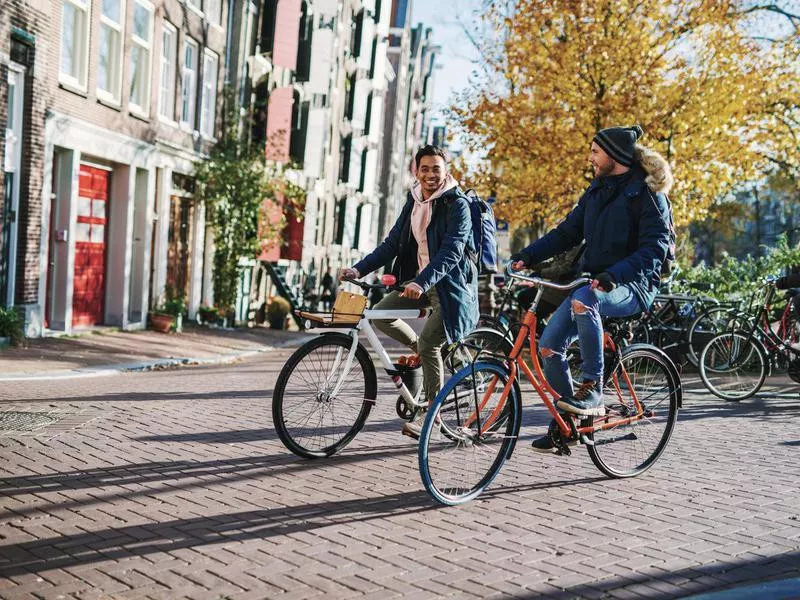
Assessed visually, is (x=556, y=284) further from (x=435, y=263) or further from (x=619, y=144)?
(x=619, y=144)

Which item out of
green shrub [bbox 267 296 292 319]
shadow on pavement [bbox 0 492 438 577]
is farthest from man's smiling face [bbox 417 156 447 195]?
green shrub [bbox 267 296 292 319]

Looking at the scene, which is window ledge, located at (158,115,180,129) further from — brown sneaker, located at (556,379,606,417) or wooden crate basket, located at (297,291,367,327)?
brown sneaker, located at (556,379,606,417)

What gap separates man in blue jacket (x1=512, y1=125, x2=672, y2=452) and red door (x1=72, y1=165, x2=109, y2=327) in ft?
43.5

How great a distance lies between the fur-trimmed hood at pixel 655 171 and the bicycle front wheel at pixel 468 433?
4.42 feet

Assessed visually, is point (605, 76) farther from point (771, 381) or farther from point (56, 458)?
point (56, 458)

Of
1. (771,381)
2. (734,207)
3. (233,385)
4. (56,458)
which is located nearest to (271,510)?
(56,458)

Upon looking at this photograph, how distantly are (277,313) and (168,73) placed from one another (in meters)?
7.50

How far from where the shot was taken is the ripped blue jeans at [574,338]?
5523mm

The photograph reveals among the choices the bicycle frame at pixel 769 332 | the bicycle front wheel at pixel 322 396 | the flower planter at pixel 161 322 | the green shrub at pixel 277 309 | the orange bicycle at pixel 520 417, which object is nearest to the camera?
the orange bicycle at pixel 520 417

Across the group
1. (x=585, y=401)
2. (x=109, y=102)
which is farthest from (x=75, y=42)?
(x=585, y=401)

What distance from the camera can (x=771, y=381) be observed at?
1258 centimetres

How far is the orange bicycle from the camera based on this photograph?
5.16 metres

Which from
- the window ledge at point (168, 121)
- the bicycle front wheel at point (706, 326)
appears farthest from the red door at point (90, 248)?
the bicycle front wheel at point (706, 326)

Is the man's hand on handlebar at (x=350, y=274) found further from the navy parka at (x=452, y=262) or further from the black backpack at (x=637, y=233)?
the black backpack at (x=637, y=233)
